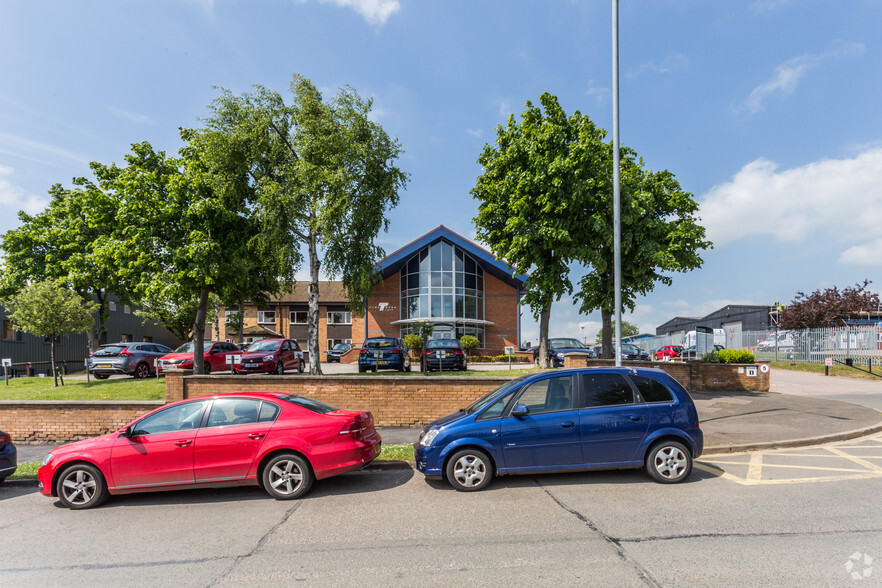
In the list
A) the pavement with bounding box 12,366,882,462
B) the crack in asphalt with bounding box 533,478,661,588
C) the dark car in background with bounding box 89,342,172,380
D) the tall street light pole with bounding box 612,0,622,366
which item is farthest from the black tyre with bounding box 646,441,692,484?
the dark car in background with bounding box 89,342,172,380

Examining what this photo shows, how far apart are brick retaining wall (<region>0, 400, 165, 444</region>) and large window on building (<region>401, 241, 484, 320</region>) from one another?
26569mm

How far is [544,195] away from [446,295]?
2056cm

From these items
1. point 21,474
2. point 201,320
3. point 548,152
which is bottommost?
point 21,474

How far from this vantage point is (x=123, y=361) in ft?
63.4

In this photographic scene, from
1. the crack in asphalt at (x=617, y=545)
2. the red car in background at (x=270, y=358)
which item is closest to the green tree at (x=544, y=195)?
the red car in background at (x=270, y=358)

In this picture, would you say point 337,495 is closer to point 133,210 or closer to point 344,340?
point 133,210

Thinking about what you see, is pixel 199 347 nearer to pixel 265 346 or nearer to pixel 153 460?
pixel 265 346

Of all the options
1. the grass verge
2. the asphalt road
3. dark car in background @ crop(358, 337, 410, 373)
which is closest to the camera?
the asphalt road

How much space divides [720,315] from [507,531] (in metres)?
69.1

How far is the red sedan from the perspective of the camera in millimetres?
6168

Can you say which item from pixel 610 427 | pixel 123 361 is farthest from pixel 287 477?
pixel 123 361

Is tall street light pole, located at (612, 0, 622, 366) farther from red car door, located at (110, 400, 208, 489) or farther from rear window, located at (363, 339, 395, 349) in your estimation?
rear window, located at (363, 339, 395, 349)

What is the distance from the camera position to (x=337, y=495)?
6.30 m

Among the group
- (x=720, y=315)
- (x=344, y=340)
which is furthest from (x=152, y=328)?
(x=720, y=315)
